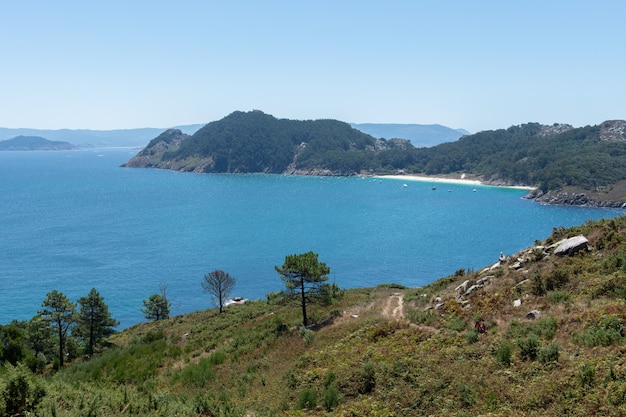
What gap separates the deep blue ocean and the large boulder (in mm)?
60499

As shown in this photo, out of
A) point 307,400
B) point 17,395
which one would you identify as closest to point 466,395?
point 307,400

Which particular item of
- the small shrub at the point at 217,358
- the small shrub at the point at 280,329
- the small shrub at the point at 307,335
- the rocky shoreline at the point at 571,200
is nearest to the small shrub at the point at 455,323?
the small shrub at the point at 307,335

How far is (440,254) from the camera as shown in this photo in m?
113

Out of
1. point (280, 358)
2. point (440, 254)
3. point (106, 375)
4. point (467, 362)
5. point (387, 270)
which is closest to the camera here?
point (467, 362)

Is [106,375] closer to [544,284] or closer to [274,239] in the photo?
[544,284]

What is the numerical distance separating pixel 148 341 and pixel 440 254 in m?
86.1

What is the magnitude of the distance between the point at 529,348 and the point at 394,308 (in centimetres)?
1683

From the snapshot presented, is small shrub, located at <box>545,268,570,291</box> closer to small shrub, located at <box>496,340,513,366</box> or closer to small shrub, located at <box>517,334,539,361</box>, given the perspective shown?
small shrub, located at <box>517,334,539,361</box>

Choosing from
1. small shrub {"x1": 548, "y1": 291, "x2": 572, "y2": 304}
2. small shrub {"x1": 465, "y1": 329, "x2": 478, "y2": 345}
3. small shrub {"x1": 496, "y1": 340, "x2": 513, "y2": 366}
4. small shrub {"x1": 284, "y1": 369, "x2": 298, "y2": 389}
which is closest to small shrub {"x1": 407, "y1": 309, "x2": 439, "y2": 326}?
Result: small shrub {"x1": 465, "y1": 329, "x2": 478, "y2": 345}

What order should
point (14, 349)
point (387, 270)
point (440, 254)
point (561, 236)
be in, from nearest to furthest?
point (561, 236)
point (14, 349)
point (387, 270)
point (440, 254)

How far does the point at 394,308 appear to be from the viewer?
35.1m

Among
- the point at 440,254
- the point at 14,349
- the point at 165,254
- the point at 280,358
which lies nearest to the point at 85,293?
the point at 165,254

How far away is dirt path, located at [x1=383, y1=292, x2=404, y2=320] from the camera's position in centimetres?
3175

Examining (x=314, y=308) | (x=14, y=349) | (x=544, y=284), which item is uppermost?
(x=544, y=284)
